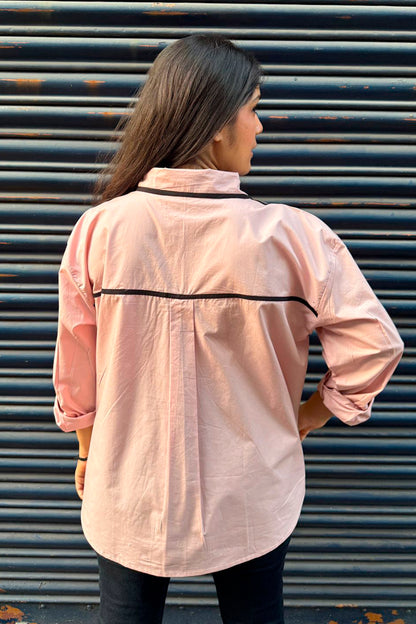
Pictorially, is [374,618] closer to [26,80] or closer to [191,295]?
[191,295]

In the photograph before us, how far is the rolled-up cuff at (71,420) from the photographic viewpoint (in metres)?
1.41

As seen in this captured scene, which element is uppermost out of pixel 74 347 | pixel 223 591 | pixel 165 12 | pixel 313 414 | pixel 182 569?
pixel 165 12

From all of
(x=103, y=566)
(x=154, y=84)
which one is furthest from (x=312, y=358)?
(x=154, y=84)

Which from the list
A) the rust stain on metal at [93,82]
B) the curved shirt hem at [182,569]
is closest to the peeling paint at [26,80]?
the rust stain on metal at [93,82]

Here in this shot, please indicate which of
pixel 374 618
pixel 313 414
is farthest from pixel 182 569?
pixel 374 618

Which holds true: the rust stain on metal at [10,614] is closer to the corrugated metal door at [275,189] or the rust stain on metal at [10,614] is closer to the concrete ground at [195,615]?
the concrete ground at [195,615]

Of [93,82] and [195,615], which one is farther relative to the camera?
[195,615]

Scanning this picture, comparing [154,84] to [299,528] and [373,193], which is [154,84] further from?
[299,528]

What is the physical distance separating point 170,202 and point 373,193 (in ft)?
4.04

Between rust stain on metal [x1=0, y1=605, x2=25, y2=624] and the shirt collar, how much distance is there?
2.30 m

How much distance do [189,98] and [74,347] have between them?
28.4 inches

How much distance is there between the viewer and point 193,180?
1.11 meters

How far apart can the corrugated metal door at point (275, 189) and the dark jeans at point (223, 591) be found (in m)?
0.88

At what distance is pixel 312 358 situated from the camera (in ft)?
6.86
